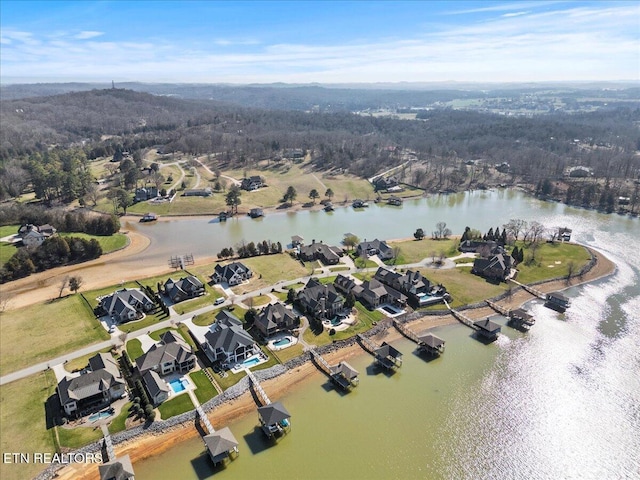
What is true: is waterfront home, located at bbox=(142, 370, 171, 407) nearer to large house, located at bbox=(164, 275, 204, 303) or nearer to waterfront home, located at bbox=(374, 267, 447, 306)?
large house, located at bbox=(164, 275, 204, 303)

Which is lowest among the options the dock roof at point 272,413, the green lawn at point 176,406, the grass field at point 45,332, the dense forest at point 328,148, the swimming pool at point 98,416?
the green lawn at point 176,406

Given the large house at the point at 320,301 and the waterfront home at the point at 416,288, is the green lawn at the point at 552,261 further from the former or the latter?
the large house at the point at 320,301

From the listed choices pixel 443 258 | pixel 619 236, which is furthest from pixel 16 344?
pixel 619 236

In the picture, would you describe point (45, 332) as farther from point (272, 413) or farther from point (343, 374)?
point (343, 374)

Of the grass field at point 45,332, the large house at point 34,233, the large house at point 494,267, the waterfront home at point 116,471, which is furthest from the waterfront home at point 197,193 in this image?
the waterfront home at point 116,471

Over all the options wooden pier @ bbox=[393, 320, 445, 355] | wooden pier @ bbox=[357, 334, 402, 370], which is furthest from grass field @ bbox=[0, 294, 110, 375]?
wooden pier @ bbox=[393, 320, 445, 355]

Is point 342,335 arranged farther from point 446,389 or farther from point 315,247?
point 315,247
